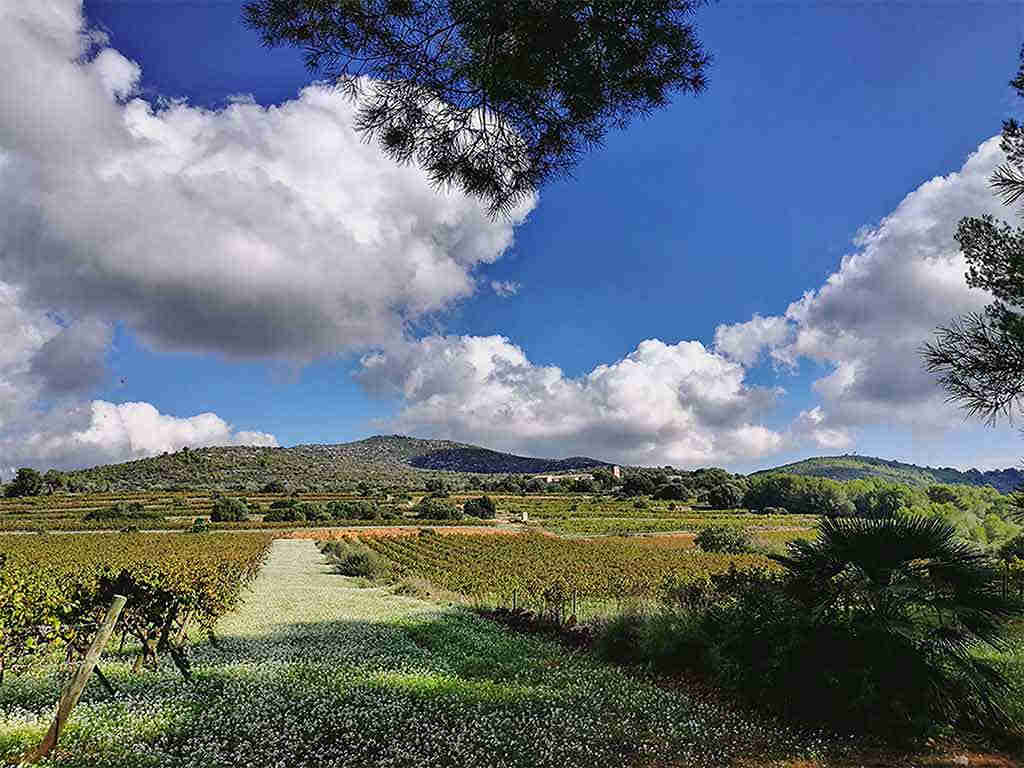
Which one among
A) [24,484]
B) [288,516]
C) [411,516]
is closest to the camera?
[288,516]

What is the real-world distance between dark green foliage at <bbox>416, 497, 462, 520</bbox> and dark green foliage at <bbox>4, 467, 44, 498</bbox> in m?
71.2

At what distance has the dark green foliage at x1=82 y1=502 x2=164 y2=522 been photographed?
67.0 metres

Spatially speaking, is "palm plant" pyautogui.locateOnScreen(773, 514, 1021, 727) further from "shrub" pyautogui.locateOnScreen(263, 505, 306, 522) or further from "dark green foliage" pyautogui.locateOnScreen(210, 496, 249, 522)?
"shrub" pyautogui.locateOnScreen(263, 505, 306, 522)

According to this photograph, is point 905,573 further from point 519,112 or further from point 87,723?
point 87,723

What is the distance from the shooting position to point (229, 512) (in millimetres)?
69812

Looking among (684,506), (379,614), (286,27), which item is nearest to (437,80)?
(286,27)

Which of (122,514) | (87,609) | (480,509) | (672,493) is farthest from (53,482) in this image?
(87,609)

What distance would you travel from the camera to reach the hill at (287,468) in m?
127

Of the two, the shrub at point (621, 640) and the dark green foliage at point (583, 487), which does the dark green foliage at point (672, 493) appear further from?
the shrub at point (621, 640)

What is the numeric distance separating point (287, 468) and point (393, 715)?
510 feet

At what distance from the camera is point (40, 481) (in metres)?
103

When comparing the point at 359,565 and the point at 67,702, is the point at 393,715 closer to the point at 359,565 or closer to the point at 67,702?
the point at 67,702

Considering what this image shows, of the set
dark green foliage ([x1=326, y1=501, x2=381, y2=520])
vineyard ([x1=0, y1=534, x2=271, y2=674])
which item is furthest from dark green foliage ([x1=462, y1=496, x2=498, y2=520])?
vineyard ([x1=0, y1=534, x2=271, y2=674])

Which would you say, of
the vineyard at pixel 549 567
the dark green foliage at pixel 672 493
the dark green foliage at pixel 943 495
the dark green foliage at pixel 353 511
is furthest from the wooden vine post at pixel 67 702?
the dark green foliage at pixel 672 493
